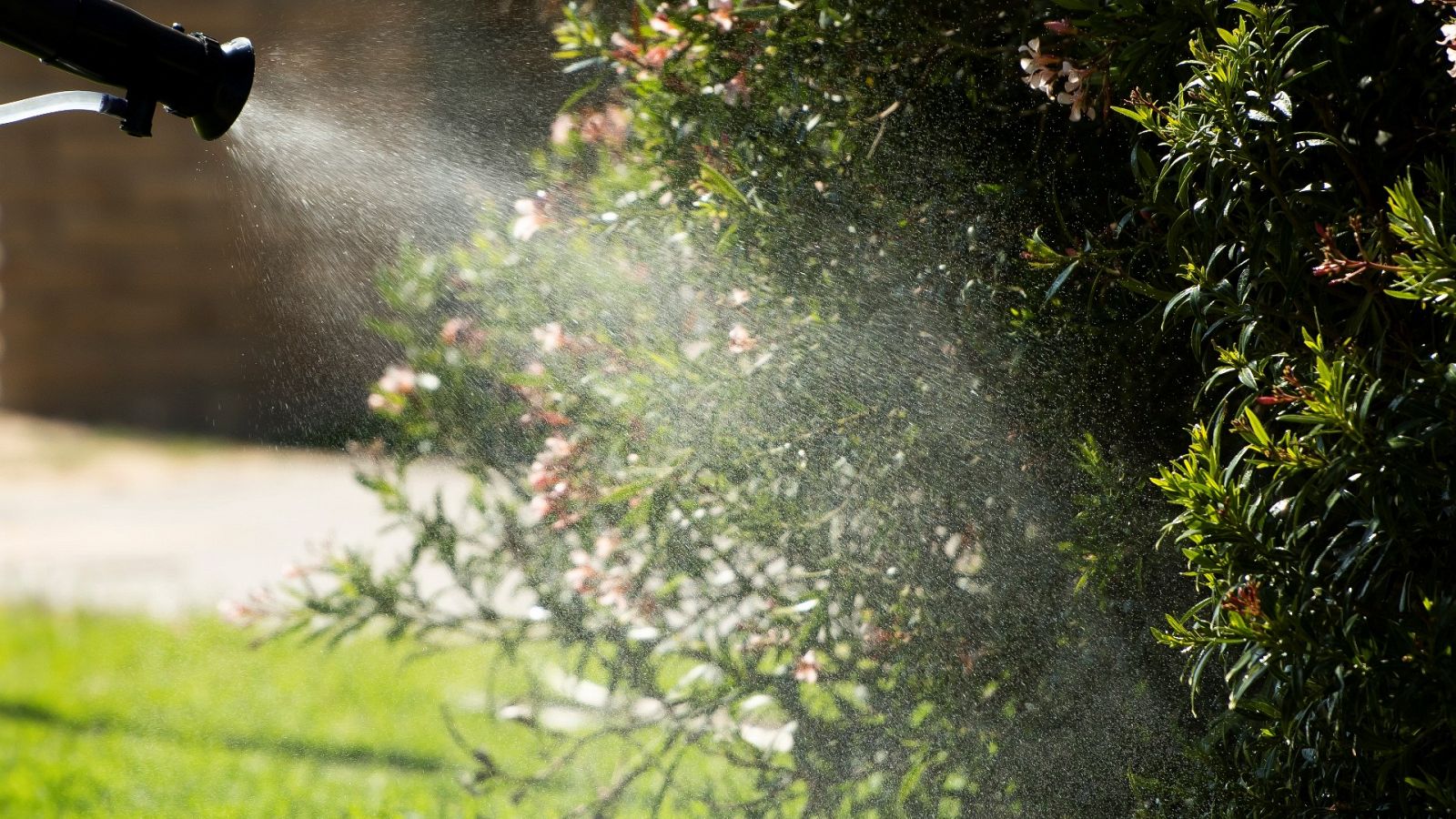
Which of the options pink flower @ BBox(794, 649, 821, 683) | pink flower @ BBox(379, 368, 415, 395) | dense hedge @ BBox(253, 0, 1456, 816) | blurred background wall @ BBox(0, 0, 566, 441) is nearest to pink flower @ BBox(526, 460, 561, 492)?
dense hedge @ BBox(253, 0, 1456, 816)

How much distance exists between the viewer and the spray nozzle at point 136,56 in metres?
1.40

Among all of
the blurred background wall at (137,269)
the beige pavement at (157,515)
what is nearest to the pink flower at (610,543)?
the beige pavement at (157,515)

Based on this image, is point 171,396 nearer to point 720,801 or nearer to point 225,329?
point 225,329

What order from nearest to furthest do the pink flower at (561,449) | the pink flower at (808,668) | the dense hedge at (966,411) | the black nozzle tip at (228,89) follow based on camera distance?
the dense hedge at (966,411), the black nozzle tip at (228,89), the pink flower at (808,668), the pink flower at (561,449)

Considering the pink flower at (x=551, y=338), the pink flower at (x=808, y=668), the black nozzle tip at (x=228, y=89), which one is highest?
the black nozzle tip at (x=228, y=89)

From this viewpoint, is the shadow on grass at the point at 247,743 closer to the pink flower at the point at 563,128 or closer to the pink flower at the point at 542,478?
the pink flower at the point at 542,478

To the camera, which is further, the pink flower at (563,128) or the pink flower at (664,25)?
the pink flower at (563,128)

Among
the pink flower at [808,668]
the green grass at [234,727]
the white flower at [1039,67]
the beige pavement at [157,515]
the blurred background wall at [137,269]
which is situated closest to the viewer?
the white flower at [1039,67]

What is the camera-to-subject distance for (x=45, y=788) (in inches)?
122

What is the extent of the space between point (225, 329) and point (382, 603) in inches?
236

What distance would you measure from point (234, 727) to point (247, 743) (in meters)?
0.16

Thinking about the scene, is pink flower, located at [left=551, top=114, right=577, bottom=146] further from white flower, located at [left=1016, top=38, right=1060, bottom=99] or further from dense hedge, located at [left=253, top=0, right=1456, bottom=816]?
white flower, located at [left=1016, top=38, right=1060, bottom=99]

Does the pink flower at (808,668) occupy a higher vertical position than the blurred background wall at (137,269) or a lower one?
higher

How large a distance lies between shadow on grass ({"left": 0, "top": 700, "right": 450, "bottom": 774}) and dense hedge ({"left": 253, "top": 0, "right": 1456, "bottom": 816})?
95 cm
